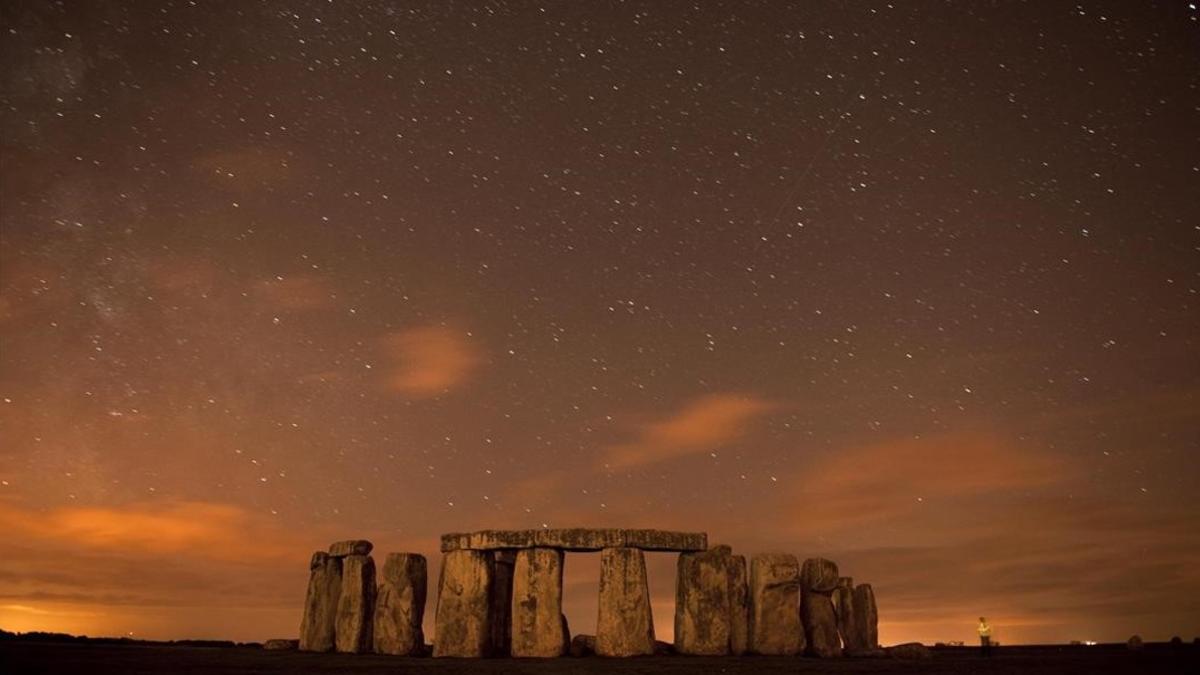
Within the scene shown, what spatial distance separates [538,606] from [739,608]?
3.09 m

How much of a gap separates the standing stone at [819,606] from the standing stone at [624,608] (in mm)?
2896

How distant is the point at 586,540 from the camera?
624 inches

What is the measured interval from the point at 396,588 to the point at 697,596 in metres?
4.73

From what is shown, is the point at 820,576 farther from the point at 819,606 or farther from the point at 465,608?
the point at 465,608

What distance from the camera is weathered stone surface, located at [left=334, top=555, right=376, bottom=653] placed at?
1734 centimetres

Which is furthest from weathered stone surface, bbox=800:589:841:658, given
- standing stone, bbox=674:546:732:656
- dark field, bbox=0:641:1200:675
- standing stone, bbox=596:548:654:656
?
standing stone, bbox=596:548:654:656

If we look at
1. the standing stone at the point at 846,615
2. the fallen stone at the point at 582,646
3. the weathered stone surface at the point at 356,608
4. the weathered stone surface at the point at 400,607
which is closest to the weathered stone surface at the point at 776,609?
the standing stone at the point at 846,615

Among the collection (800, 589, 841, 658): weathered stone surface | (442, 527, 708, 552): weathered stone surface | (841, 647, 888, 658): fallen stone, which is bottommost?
(841, 647, 888, 658): fallen stone

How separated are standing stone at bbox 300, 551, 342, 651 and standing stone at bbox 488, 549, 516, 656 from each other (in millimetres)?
2970

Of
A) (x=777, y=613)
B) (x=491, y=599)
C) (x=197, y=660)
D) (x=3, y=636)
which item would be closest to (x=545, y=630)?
(x=491, y=599)

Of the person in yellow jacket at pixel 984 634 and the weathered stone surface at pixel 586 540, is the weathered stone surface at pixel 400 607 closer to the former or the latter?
the weathered stone surface at pixel 586 540

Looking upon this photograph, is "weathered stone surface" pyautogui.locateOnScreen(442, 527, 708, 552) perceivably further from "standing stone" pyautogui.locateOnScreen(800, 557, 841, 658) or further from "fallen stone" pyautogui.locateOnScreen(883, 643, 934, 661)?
"fallen stone" pyautogui.locateOnScreen(883, 643, 934, 661)

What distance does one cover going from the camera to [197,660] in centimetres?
1471

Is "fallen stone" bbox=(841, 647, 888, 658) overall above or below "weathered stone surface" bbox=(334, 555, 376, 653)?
below
